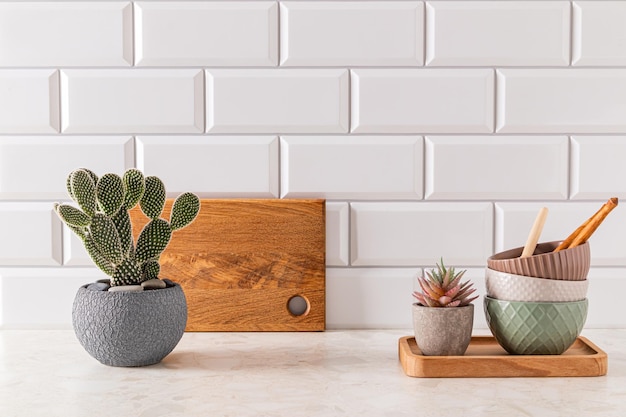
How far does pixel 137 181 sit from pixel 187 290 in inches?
11.2

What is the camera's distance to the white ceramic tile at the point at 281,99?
1.20 metres

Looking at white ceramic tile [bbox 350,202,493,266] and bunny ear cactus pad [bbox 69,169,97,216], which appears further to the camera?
white ceramic tile [bbox 350,202,493,266]

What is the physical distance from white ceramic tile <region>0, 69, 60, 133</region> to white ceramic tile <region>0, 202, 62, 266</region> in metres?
Result: 0.15

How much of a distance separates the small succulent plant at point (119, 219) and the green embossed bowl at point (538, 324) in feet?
1.60

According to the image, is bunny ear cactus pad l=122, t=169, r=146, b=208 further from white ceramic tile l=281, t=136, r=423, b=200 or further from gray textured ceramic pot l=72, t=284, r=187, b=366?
white ceramic tile l=281, t=136, r=423, b=200

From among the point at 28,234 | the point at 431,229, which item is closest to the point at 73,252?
the point at 28,234

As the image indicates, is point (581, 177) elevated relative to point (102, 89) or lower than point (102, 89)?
lower

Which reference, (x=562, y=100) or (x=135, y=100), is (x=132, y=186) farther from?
(x=562, y=100)

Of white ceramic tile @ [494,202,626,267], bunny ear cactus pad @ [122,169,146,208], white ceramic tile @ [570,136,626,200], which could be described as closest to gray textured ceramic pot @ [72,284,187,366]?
bunny ear cactus pad @ [122,169,146,208]

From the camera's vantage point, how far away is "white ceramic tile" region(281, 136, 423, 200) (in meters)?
1.20

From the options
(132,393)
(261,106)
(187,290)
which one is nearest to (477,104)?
(261,106)

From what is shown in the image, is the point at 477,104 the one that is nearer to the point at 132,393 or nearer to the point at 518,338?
the point at 518,338

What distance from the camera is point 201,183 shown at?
1204mm

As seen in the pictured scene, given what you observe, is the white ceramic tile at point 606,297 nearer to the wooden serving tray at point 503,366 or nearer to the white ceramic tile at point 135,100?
the wooden serving tray at point 503,366
